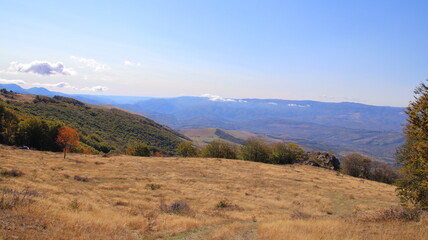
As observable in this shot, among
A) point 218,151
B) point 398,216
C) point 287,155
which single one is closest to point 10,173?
point 398,216

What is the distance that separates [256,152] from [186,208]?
5464cm

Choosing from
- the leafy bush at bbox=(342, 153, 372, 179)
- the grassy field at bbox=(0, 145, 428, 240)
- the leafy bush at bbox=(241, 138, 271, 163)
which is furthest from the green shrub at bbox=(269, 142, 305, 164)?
the grassy field at bbox=(0, 145, 428, 240)

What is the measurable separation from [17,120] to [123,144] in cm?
5664

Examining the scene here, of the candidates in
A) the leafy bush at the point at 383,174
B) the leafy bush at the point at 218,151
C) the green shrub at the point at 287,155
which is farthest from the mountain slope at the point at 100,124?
the leafy bush at the point at 383,174

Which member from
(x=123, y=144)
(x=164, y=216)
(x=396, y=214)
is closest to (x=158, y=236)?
(x=164, y=216)

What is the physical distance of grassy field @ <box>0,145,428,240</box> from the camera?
9.50m

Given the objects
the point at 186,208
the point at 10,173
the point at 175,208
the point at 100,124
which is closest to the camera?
the point at 175,208

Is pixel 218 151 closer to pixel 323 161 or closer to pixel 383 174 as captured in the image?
pixel 323 161

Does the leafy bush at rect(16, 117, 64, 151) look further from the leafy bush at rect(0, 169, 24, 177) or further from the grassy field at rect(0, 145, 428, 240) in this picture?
the leafy bush at rect(0, 169, 24, 177)

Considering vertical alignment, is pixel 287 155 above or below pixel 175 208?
below

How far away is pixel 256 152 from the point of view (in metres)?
69.6

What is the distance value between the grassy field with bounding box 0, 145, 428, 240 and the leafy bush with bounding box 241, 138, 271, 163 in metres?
28.4

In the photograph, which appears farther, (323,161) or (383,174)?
(323,161)

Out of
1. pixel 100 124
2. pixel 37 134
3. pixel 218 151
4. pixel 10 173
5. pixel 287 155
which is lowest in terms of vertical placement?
pixel 100 124
